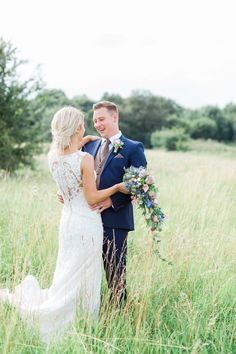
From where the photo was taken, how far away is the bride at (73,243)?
152 inches

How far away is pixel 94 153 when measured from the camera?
432cm

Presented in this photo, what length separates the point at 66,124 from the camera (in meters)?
3.76

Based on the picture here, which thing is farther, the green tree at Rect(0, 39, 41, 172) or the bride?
the green tree at Rect(0, 39, 41, 172)

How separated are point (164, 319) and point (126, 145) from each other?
1362 mm

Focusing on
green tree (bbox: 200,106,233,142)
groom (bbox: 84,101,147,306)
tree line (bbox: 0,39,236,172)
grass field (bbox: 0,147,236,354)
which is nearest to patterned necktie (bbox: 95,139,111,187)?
groom (bbox: 84,101,147,306)

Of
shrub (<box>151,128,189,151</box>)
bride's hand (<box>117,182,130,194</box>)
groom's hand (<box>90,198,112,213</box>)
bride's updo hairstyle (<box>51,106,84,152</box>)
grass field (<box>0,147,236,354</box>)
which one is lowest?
shrub (<box>151,128,189,151</box>)

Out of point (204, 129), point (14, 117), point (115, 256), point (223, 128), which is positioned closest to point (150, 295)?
point (115, 256)

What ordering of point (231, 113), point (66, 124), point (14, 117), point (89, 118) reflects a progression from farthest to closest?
point (231, 113), point (89, 118), point (14, 117), point (66, 124)

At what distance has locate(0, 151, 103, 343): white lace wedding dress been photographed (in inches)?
154

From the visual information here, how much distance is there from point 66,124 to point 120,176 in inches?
26.2

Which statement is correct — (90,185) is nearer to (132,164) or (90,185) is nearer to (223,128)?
(132,164)

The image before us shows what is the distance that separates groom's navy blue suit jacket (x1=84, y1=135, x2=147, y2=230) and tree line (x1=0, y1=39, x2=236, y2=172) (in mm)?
8611

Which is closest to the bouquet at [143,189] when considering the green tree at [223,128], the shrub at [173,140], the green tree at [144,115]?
the shrub at [173,140]

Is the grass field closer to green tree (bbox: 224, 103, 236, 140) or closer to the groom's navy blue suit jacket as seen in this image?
the groom's navy blue suit jacket
